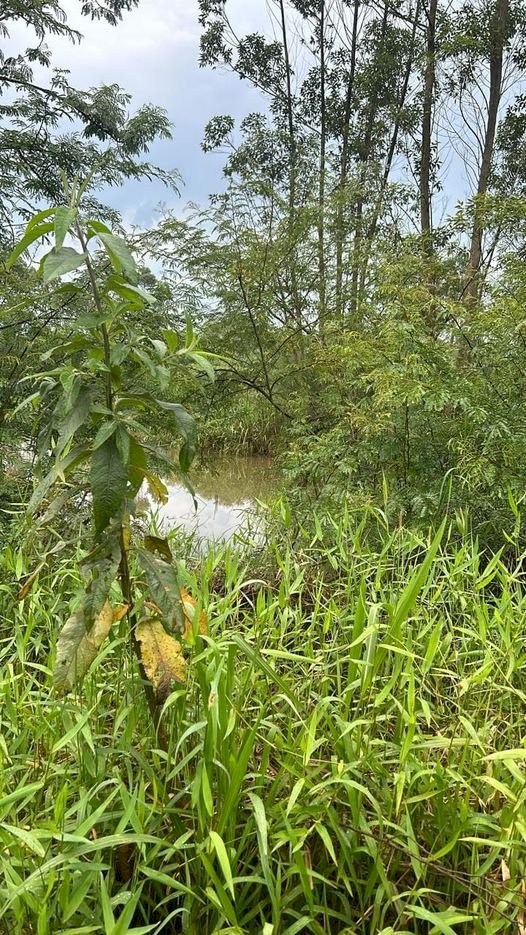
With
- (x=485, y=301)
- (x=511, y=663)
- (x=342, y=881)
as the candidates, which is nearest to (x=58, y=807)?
(x=342, y=881)

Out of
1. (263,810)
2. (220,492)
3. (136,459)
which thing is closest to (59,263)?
(136,459)

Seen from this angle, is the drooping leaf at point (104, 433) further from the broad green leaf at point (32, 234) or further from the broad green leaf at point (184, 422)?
the broad green leaf at point (32, 234)

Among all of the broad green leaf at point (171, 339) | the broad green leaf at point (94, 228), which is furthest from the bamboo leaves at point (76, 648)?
the broad green leaf at point (94, 228)

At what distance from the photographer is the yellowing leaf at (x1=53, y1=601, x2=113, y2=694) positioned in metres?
0.78

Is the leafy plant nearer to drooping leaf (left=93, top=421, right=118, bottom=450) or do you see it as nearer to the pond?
drooping leaf (left=93, top=421, right=118, bottom=450)

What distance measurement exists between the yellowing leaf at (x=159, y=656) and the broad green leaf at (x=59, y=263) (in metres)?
0.50

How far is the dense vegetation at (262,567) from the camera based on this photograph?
0.79 metres

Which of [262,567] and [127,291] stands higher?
[127,291]

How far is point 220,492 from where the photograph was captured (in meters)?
5.18

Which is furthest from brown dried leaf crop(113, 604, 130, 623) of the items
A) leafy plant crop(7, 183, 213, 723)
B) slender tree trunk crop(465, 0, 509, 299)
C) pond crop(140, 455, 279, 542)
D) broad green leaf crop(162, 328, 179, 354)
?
slender tree trunk crop(465, 0, 509, 299)

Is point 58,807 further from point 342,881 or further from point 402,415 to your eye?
point 402,415

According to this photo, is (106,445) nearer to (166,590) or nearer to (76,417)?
(76,417)

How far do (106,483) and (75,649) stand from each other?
246 millimetres

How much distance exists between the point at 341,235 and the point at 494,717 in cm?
398
